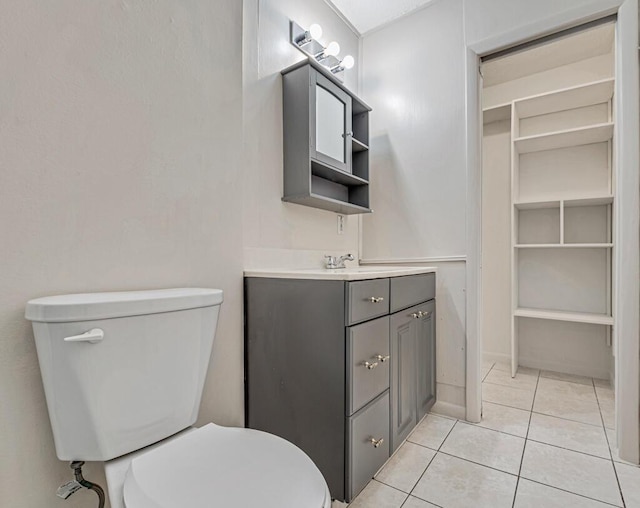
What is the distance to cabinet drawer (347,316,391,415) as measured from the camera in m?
1.13

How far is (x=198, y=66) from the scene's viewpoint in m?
1.23

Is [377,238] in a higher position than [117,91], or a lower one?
lower

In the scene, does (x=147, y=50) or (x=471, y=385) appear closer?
(x=147, y=50)

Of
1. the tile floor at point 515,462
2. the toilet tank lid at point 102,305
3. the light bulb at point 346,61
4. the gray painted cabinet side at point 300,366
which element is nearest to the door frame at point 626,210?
the tile floor at point 515,462

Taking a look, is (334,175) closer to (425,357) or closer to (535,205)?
(425,357)

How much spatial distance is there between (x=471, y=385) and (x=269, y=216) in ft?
4.74

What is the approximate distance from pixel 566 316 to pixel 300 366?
6.98 feet

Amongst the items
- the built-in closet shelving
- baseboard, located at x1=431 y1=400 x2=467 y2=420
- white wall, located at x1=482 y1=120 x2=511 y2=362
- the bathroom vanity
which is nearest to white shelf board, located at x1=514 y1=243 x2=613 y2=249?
the built-in closet shelving

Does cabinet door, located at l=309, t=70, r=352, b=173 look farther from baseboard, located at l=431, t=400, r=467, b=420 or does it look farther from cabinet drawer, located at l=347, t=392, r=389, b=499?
baseboard, located at l=431, t=400, r=467, b=420

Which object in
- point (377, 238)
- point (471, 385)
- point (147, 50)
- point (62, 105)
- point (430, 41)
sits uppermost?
point (430, 41)

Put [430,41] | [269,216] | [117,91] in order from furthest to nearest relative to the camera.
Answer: [430,41]
[269,216]
[117,91]

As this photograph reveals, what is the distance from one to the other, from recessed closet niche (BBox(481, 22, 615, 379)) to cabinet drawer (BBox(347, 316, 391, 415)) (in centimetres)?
167

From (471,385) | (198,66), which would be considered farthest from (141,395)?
(471,385)

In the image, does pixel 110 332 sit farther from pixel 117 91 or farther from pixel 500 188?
pixel 500 188
